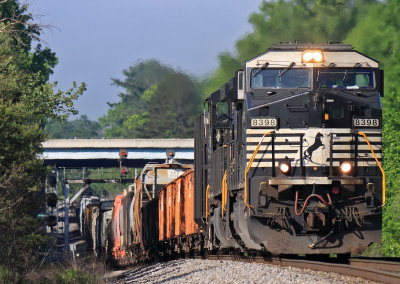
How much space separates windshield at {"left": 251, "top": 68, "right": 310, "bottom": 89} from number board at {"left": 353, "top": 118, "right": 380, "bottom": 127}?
45.2 inches

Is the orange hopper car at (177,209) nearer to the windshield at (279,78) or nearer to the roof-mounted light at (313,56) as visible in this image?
the windshield at (279,78)

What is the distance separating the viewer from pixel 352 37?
34469 mm

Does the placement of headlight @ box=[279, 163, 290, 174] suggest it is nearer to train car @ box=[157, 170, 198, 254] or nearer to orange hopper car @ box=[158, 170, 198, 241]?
train car @ box=[157, 170, 198, 254]

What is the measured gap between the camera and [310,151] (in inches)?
527

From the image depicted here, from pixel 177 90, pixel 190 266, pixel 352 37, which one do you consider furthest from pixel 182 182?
pixel 177 90

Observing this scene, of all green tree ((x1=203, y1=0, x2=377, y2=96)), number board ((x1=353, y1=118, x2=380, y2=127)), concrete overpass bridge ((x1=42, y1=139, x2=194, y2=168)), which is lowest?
number board ((x1=353, y1=118, x2=380, y2=127))

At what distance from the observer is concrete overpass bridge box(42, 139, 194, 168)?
62.7m

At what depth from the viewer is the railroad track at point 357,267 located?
10.9 meters

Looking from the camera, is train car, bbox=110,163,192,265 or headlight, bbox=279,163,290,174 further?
train car, bbox=110,163,192,265

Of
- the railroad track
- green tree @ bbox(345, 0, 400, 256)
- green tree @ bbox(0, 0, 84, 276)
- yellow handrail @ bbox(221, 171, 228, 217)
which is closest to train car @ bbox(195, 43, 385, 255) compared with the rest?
the railroad track

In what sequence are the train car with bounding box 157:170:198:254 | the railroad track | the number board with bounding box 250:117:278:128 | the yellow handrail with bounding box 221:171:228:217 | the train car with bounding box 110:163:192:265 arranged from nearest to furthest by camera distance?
the railroad track → the number board with bounding box 250:117:278:128 → the yellow handrail with bounding box 221:171:228:217 → the train car with bounding box 157:170:198:254 → the train car with bounding box 110:163:192:265

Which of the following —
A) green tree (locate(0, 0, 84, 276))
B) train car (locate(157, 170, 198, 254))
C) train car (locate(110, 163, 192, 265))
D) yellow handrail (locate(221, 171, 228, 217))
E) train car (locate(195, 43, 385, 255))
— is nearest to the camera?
train car (locate(195, 43, 385, 255))

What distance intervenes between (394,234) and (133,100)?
9679 cm

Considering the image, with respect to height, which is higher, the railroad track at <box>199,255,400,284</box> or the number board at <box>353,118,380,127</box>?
the number board at <box>353,118,380,127</box>
